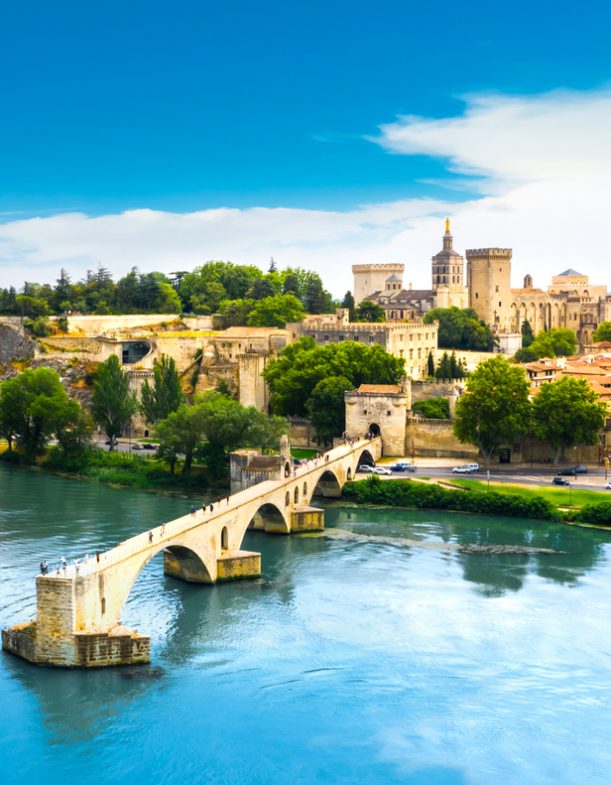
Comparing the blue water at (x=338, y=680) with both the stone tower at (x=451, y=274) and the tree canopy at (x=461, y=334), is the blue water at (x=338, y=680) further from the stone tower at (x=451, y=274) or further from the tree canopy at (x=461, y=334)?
the stone tower at (x=451, y=274)

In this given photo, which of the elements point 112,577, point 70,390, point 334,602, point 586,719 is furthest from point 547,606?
point 70,390

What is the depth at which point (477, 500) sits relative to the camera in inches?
1576

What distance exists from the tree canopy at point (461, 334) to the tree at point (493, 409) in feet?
88.6

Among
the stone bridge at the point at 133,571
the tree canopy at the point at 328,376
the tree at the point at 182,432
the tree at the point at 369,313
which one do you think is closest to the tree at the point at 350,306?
the tree at the point at 369,313

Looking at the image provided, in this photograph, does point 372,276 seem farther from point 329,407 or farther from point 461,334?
point 329,407

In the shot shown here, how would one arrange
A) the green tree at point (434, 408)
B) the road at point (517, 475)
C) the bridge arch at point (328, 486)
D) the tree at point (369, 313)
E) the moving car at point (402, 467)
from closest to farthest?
the bridge arch at point (328, 486) < the road at point (517, 475) < the moving car at point (402, 467) < the green tree at point (434, 408) < the tree at point (369, 313)

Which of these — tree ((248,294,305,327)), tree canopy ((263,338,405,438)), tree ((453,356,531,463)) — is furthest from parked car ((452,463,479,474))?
tree ((248,294,305,327))

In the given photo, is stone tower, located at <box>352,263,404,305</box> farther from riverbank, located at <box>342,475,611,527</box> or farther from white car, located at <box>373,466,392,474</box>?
riverbank, located at <box>342,475,611,527</box>

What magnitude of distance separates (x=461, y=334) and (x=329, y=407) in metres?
25.3

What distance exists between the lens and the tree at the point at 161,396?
50.8 metres

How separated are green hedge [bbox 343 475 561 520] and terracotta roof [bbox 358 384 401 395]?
635 centimetres

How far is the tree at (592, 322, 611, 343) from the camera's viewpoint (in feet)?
275

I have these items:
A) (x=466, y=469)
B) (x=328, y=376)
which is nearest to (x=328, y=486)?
(x=466, y=469)

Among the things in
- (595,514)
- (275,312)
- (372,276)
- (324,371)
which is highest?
(372,276)
